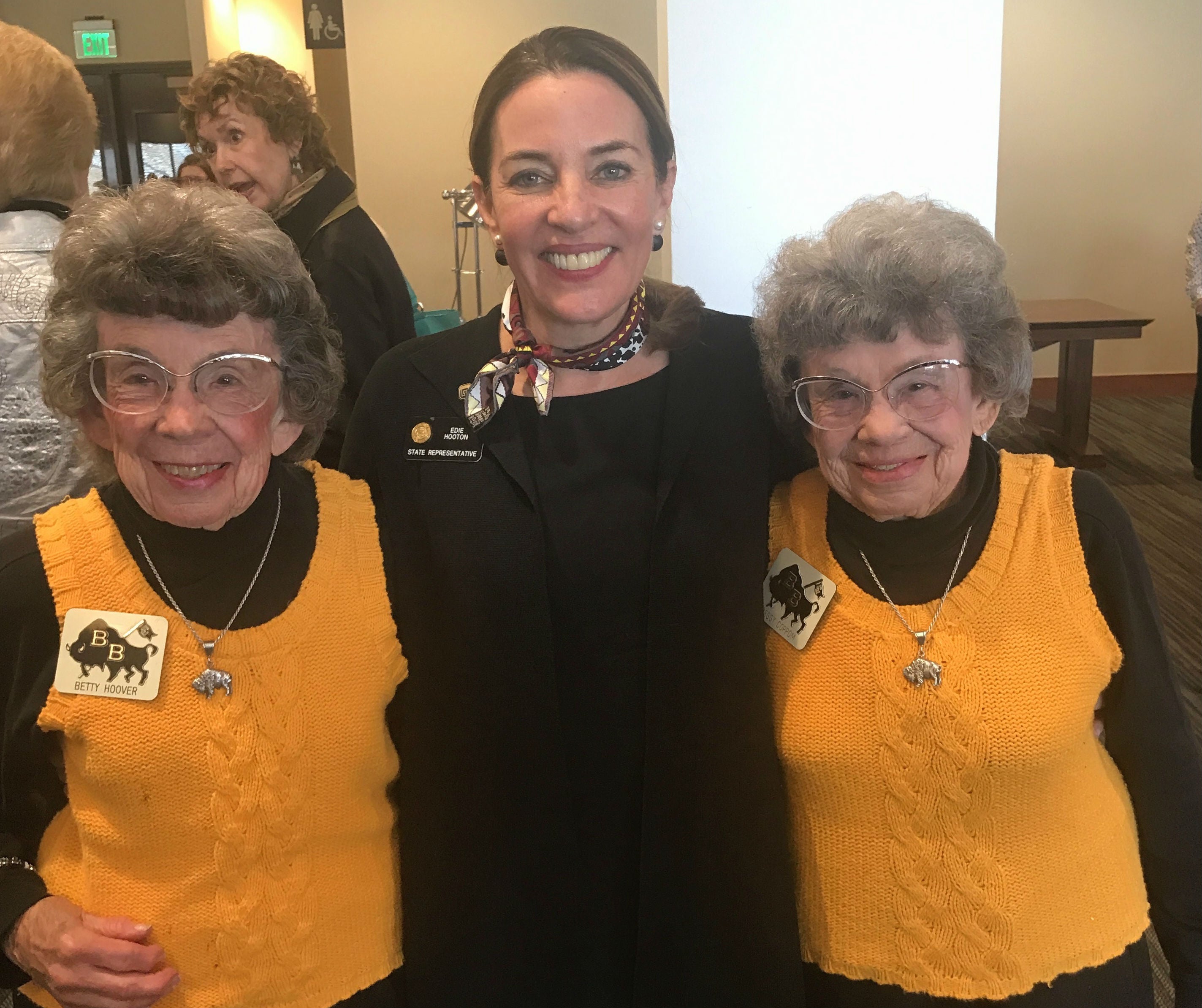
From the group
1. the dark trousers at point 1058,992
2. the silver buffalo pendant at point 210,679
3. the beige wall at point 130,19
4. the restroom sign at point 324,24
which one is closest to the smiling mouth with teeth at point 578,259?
the silver buffalo pendant at point 210,679

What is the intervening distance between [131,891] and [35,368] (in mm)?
1032

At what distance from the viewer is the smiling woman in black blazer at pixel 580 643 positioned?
1.45m

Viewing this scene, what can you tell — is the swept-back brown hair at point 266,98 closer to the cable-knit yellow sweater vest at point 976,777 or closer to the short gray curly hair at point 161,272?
the short gray curly hair at point 161,272

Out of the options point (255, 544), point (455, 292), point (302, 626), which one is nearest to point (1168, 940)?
point (302, 626)

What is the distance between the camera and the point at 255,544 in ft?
4.55

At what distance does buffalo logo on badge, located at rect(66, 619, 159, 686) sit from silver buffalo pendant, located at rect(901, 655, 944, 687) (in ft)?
3.19

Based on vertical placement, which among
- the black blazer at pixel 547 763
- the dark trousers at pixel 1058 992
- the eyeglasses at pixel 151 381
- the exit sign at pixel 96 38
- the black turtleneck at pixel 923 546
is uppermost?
the exit sign at pixel 96 38

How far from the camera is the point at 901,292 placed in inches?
53.9

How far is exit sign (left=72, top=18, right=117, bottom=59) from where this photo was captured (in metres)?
8.29

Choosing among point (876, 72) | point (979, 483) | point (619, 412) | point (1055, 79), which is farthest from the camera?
point (1055, 79)

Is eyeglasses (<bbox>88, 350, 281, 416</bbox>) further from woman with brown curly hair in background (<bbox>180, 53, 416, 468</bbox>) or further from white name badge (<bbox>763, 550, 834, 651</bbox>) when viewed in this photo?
woman with brown curly hair in background (<bbox>180, 53, 416, 468</bbox>)

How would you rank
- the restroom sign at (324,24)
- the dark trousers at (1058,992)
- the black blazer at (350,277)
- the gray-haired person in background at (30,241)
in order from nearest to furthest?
the dark trousers at (1058,992) → the gray-haired person in background at (30,241) → the black blazer at (350,277) → the restroom sign at (324,24)

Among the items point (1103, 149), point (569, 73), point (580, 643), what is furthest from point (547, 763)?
point (1103, 149)

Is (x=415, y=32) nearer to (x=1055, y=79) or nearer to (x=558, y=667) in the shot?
(x=1055, y=79)
